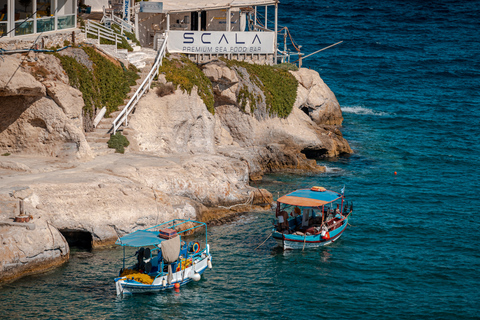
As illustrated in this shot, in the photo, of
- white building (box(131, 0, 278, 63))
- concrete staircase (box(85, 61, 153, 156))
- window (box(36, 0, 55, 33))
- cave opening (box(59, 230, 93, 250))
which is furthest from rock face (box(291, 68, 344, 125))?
cave opening (box(59, 230, 93, 250))

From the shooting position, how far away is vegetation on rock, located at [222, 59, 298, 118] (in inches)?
1922

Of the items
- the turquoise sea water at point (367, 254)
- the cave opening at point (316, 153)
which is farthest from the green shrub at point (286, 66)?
the turquoise sea water at point (367, 254)

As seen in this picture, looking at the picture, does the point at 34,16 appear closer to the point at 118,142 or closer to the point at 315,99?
the point at 118,142

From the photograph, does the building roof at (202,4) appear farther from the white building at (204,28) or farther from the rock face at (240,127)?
the rock face at (240,127)

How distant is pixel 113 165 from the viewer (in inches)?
1335

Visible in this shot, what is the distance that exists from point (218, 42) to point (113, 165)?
17954mm

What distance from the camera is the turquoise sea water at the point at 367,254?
2556 centimetres

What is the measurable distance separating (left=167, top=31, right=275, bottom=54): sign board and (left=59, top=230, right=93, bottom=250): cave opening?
66.0 ft

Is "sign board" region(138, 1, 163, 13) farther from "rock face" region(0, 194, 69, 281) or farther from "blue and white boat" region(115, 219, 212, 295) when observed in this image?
"rock face" region(0, 194, 69, 281)

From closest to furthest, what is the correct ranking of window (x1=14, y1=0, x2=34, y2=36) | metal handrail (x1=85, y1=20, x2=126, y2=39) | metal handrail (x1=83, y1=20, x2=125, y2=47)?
window (x1=14, y1=0, x2=34, y2=36) < metal handrail (x1=83, y1=20, x2=125, y2=47) < metal handrail (x1=85, y1=20, x2=126, y2=39)

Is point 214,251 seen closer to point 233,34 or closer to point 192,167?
point 192,167

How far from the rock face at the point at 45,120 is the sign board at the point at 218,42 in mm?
13729

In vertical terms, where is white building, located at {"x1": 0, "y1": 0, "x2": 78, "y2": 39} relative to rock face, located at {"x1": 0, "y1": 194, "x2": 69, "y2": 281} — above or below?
above

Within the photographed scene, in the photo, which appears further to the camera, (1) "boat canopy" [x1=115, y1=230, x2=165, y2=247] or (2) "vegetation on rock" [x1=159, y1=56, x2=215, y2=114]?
(2) "vegetation on rock" [x1=159, y1=56, x2=215, y2=114]
